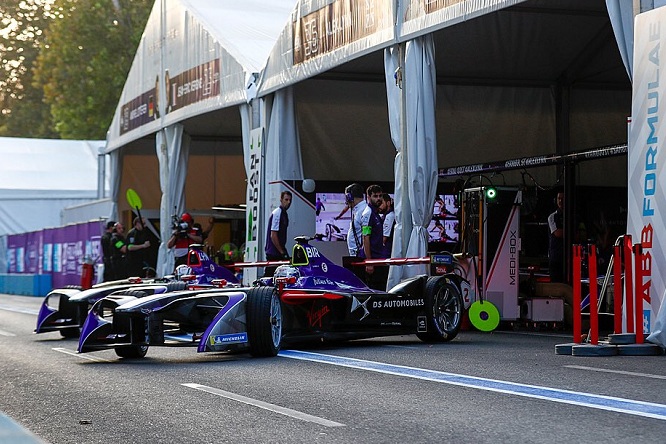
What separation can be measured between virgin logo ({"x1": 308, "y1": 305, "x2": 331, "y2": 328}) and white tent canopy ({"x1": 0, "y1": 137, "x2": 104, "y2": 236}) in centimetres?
3596

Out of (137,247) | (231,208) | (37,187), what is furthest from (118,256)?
(37,187)

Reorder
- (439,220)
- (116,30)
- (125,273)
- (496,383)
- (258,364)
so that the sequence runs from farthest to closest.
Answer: (116,30) < (125,273) < (439,220) < (258,364) < (496,383)

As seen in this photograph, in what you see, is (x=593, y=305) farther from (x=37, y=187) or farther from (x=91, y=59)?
(x=91, y=59)

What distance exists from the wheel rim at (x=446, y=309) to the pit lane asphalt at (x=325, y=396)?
2.61ft

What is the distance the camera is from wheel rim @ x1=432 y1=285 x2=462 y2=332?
1495 cm

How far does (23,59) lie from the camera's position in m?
89.4

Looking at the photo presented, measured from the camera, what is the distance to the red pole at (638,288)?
12609mm

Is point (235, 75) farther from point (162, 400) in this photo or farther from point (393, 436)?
point (393, 436)

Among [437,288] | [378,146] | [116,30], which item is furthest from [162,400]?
[116,30]

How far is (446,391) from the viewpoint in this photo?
9.35 m

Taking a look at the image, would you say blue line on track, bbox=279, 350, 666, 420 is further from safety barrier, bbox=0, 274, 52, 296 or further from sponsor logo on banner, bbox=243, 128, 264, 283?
safety barrier, bbox=0, 274, 52, 296

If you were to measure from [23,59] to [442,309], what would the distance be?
78962 mm

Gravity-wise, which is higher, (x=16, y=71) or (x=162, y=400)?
(x=16, y=71)

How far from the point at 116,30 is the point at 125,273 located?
146 ft
